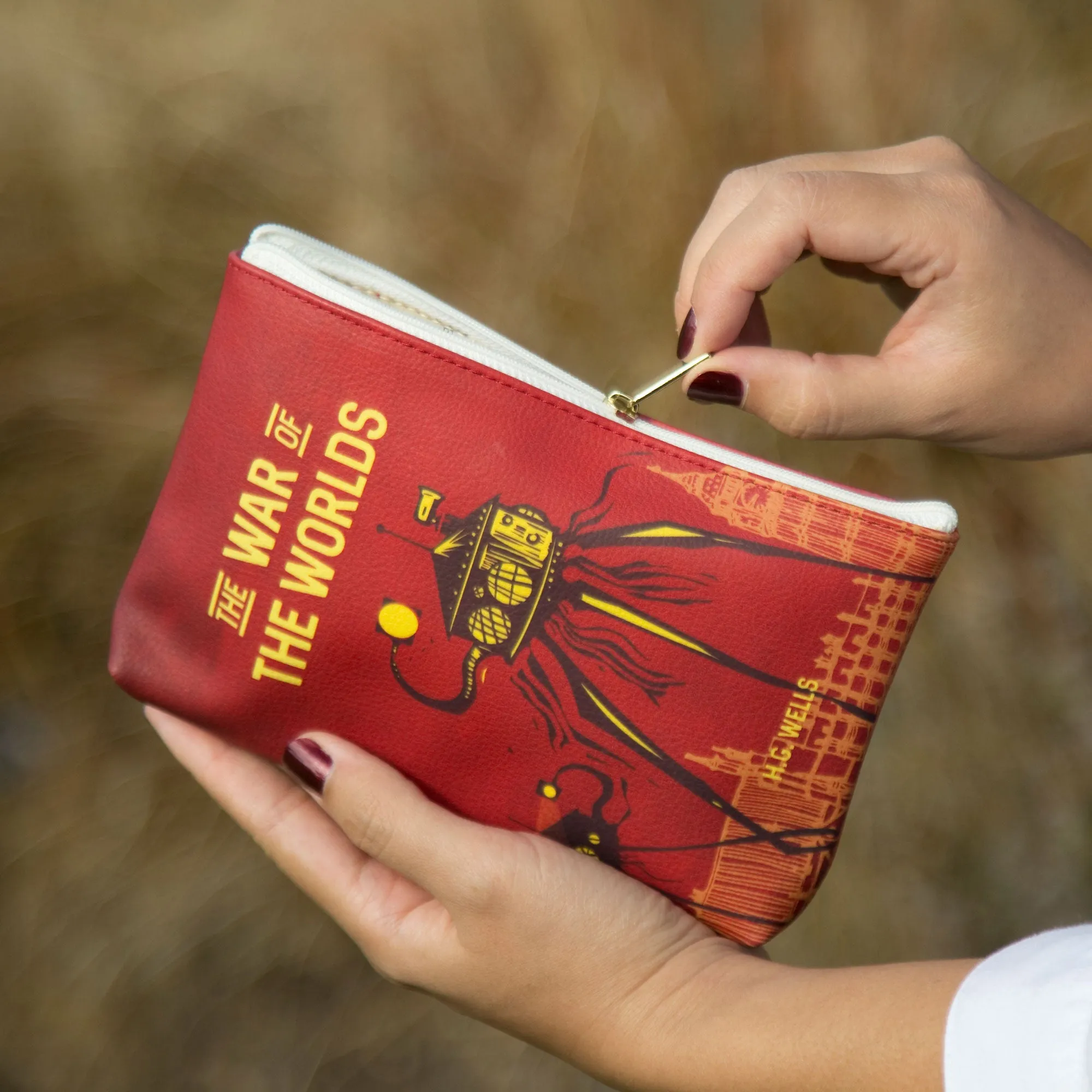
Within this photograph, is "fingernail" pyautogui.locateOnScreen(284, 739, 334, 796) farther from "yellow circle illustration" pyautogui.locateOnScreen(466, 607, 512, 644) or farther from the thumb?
the thumb

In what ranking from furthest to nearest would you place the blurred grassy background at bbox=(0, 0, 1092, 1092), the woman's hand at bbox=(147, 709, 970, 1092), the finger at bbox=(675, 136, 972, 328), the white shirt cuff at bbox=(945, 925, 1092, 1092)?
the blurred grassy background at bbox=(0, 0, 1092, 1092) < the finger at bbox=(675, 136, 972, 328) < the woman's hand at bbox=(147, 709, 970, 1092) < the white shirt cuff at bbox=(945, 925, 1092, 1092)

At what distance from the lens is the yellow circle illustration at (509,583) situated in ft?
2.46

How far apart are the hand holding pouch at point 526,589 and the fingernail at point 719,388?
2.7 inches

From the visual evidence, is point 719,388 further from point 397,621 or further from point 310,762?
point 310,762

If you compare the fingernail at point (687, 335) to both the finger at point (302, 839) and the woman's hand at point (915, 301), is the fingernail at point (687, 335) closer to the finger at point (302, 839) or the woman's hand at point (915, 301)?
the woman's hand at point (915, 301)

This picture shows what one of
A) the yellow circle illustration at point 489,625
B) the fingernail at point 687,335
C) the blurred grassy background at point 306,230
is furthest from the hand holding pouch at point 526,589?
the blurred grassy background at point 306,230

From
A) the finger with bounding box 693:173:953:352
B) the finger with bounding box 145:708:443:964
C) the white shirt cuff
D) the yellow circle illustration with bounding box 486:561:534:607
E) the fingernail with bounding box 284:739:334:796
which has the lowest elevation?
the finger with bounding box 145:708:443:964

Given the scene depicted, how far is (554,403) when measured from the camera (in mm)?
741

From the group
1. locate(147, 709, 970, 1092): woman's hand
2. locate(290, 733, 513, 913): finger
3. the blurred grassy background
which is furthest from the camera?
the blurred grassy background

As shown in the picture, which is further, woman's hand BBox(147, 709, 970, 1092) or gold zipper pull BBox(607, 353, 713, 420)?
gold zipper pull BBox(607, 353, 713, 420)

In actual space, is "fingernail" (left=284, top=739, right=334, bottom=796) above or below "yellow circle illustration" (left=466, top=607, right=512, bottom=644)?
below

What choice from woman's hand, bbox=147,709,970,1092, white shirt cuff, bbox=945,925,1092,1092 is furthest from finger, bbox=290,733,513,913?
white shirt cuff, bbox=945,925,1092,1092

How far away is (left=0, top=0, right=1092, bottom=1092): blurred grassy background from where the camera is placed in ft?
3.58

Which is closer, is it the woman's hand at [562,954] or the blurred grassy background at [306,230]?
the woman's hand at [562,954]
